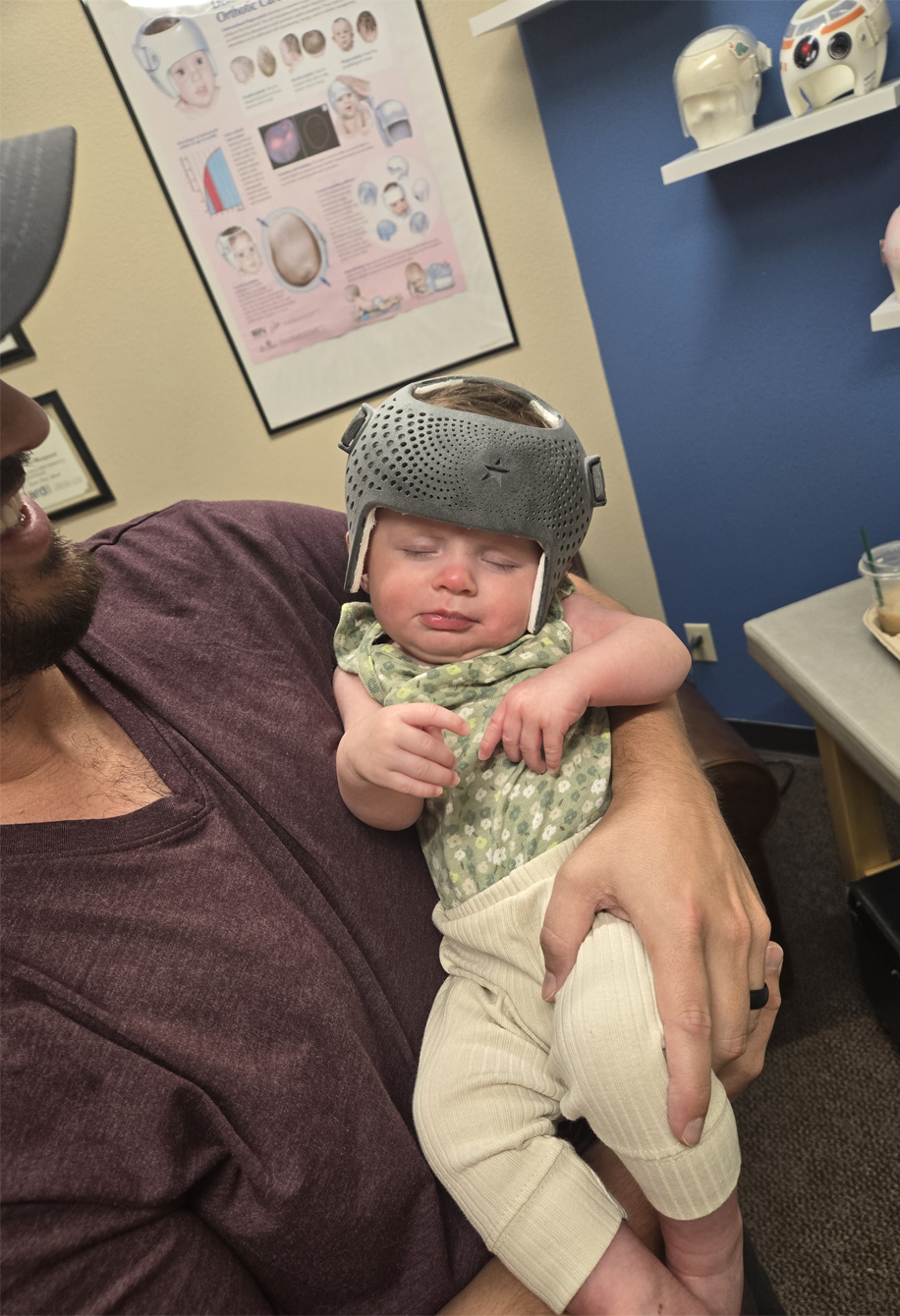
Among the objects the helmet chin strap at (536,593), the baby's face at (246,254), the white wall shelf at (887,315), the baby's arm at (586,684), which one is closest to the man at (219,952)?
the baby's arm at (586,684)

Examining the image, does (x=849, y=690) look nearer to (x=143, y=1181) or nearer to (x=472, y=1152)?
(x=472, y=1152)

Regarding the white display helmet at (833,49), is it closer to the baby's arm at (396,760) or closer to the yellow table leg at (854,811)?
the yellow table leg at (854,811)

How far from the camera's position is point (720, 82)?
5.80 feet

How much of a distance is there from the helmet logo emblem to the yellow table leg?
1195mm

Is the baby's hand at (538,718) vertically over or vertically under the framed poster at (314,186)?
under

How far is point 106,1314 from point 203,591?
2.70 feet

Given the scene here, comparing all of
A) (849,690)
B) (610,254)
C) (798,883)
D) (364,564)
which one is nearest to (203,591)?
(364,564)

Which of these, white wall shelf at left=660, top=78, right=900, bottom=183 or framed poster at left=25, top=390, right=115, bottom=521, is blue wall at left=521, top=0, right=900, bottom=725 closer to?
white wall shelf at left=660, top=78, right=900, bottom=183

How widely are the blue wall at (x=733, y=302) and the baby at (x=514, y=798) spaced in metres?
1.19

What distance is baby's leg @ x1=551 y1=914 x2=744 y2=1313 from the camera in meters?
0.85

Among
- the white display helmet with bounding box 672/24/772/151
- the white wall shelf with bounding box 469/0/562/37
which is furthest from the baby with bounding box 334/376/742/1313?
the white wall shelf with bounding box 469/0/562/37

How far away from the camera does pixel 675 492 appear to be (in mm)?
2531

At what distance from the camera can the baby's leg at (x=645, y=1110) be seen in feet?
2.79

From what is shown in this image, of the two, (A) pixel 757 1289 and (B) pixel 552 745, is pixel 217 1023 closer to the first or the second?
(B) pixel 552 745
